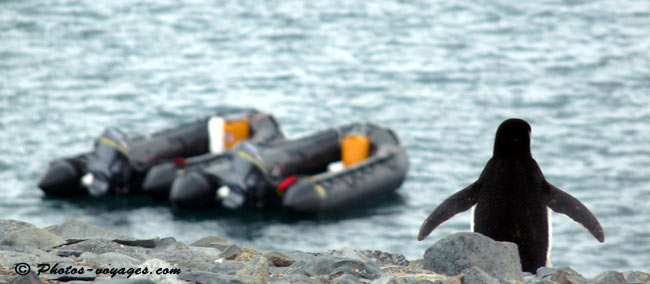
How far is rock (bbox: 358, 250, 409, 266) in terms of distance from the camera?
538cm

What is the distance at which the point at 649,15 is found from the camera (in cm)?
3719

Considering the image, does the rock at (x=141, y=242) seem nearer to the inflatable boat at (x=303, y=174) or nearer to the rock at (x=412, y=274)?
the rock at (x=412, y=274)

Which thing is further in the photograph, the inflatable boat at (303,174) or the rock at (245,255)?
the inflatable boat at (303,174)

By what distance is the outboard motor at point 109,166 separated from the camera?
17.1 meters

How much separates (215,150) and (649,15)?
24.7m

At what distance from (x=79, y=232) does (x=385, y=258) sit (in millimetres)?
1839

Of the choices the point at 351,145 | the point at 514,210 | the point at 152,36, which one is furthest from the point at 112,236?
the point at 152,36

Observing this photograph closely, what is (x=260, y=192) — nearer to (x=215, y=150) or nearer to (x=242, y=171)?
(x=242, y=171)

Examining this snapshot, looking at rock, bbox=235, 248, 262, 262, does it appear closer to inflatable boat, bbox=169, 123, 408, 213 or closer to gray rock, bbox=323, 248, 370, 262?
gray rock, bbox=323, 248, 370, 262

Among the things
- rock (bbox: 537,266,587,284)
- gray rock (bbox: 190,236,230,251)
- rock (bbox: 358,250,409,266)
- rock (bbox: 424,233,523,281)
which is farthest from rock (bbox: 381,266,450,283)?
gray rock (bbox: 190,236,230,251)

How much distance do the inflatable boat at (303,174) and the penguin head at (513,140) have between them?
31.2ft

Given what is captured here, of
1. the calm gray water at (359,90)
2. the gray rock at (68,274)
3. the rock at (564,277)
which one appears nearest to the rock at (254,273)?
the gray rock at (68,274)

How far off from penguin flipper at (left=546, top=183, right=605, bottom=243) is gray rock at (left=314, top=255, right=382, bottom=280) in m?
1.91

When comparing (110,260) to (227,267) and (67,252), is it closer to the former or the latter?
(67,252)
